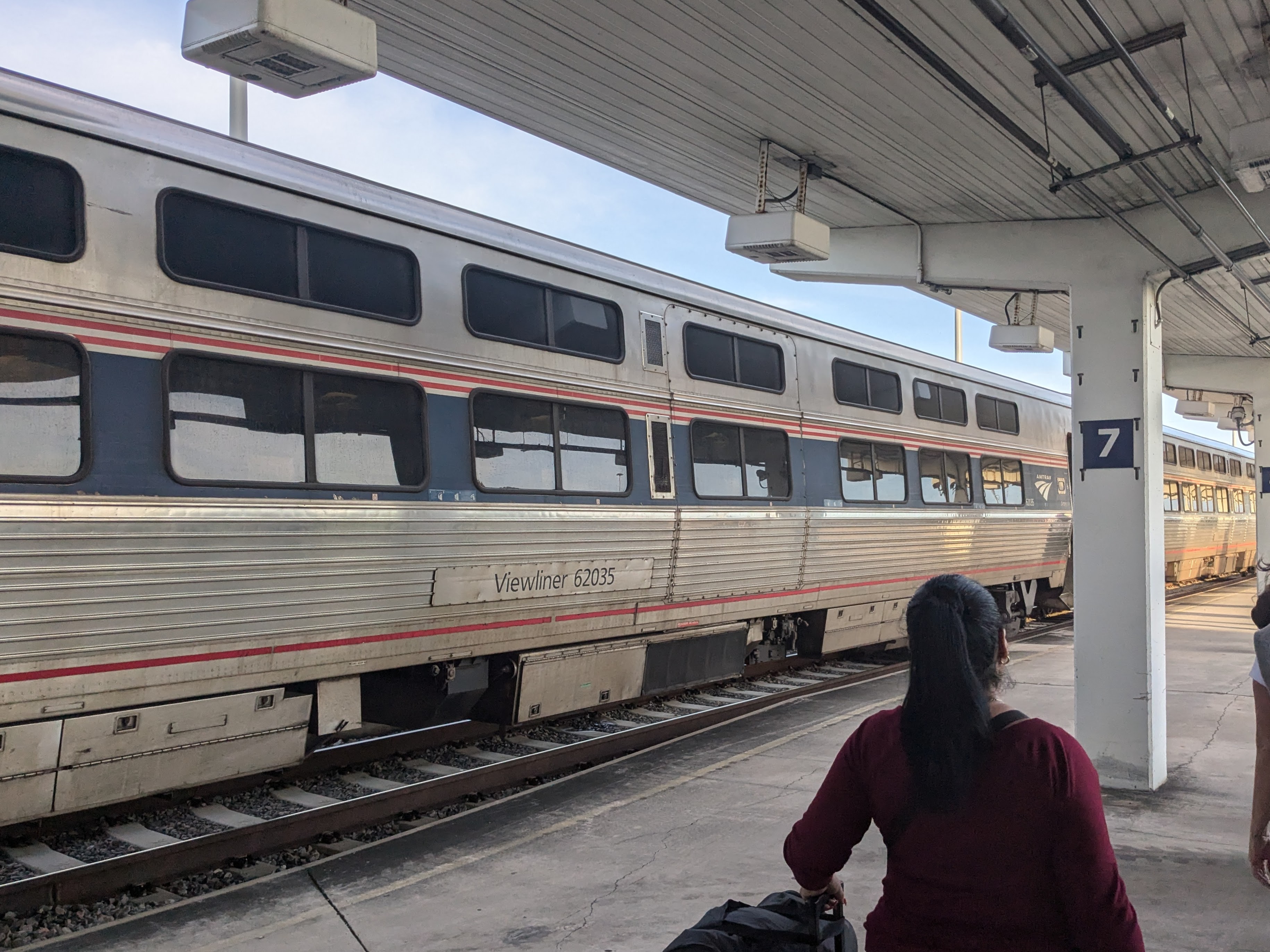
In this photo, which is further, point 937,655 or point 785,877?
point 785,877

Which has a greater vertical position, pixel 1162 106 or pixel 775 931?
pixel 1162 106

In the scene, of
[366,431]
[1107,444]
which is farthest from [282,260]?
[1107,444]

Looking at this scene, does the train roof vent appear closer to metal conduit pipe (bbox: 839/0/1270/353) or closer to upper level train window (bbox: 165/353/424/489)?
upper level train window (bbox: 165/353/424/489)

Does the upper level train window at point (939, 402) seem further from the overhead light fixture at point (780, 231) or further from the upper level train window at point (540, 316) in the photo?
the upper level train window at point (540, 316)

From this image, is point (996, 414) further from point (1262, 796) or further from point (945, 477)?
point (1262, 796)

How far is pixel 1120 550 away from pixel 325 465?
516cm

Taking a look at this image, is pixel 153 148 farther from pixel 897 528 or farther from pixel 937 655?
pixel 897 528

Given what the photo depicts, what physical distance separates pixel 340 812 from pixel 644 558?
10.7 feet

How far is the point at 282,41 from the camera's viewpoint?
484 cm

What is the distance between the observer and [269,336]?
598 centimetres

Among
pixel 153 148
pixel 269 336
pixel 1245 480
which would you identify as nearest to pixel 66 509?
pixel 269 336

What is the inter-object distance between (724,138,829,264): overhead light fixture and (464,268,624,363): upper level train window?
3.78 feet

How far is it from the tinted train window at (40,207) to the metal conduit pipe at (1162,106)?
15.6ft

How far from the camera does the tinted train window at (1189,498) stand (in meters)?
24.7
